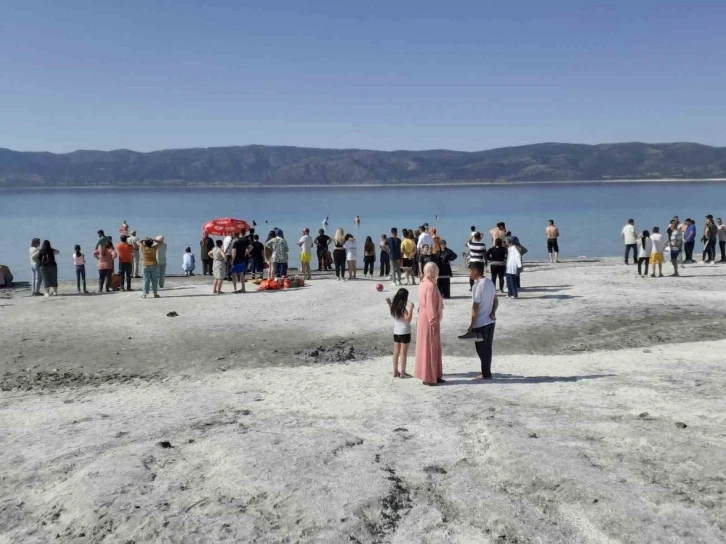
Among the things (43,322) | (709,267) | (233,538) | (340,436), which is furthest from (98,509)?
(709,267)

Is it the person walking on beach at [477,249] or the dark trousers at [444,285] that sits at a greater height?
the person walking on beach at [477,249]

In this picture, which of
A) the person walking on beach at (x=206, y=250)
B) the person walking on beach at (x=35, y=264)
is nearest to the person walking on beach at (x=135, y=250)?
the person walking on beach at (x=206, y=250)

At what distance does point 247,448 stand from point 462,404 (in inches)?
121

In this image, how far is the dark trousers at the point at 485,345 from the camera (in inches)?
413

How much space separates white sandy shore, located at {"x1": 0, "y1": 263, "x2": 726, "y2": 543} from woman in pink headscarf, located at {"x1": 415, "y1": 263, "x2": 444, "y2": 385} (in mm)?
284

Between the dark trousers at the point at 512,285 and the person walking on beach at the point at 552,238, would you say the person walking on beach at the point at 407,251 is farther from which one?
the person walking on beach at the point at 552,238

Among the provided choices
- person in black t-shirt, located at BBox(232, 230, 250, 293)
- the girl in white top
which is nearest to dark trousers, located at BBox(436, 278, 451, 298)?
the girl in white top

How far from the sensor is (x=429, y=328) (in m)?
10.1

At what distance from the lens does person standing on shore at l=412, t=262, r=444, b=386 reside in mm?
10016

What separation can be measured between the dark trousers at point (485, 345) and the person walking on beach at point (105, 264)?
1391cm

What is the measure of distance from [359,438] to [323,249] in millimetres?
19274

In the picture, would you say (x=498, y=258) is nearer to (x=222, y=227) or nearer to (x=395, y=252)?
(x=395, y=252)

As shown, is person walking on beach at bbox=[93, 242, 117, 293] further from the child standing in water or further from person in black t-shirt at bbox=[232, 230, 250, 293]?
the child standing in water

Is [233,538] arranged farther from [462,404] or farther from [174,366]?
[174,366]
